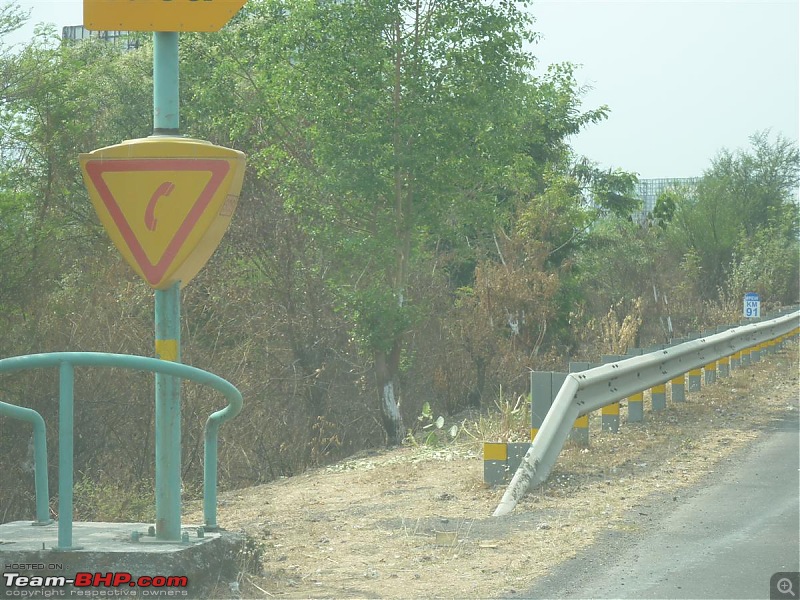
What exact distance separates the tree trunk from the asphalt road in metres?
10.8

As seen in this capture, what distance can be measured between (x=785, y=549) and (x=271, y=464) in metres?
12.3

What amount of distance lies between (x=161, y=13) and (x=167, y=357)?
165cm

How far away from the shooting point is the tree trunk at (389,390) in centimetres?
1875

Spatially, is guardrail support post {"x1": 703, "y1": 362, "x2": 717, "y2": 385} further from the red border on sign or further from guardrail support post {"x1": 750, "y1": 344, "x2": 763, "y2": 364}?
the red border on sign

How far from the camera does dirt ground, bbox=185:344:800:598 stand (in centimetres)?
555

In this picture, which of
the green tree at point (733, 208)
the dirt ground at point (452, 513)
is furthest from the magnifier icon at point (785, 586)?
the green tree at point (733, 208)

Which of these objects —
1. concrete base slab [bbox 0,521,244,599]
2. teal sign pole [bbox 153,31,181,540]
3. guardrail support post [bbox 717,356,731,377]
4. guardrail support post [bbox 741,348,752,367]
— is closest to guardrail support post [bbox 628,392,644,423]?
guardrail support post [bbox 717,356,731,377]

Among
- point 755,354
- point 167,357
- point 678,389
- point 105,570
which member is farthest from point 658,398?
point 105,570

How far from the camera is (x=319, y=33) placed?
16.4m

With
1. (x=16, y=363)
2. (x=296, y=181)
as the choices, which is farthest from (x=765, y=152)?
(x=16, y=363)

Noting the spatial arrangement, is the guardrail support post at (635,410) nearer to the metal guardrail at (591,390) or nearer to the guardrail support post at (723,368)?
the metal guardrail at (591,390)

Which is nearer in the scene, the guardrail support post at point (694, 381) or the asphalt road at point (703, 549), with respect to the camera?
the asphalt road at point (703, 549)

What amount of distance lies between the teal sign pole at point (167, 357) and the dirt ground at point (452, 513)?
0.48 m

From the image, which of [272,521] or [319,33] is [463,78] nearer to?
[319,33]
